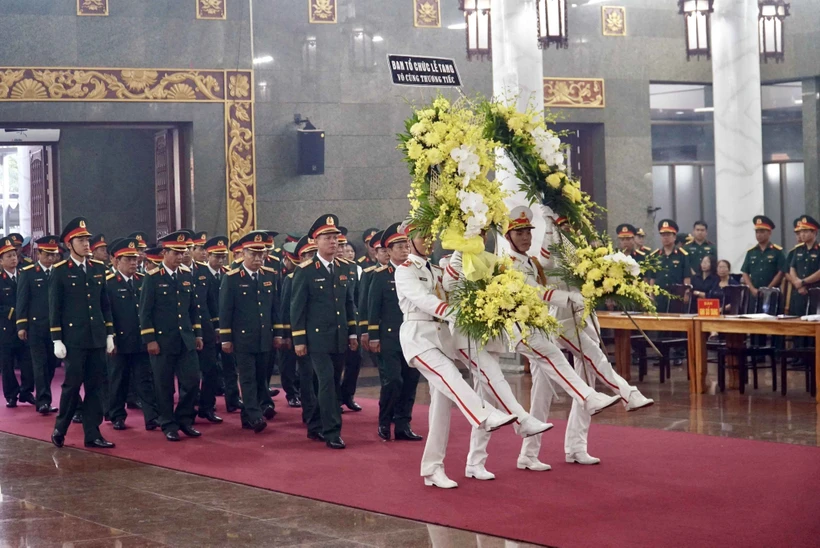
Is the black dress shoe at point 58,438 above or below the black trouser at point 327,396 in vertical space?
below

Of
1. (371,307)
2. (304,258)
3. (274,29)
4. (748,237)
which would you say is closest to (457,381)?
(371,307)

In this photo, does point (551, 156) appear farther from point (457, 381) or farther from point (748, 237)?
→ point (748, 237)

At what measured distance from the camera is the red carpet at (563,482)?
538cm

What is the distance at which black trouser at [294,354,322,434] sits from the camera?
8656 mm

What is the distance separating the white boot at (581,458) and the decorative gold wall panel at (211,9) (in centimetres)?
929

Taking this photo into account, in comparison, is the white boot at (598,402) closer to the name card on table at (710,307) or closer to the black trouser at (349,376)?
the black trouser at (349,376)

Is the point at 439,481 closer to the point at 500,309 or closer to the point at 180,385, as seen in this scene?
the point at 500,309

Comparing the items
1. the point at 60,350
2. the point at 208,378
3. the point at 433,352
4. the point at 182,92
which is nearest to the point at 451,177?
the point at 433,352

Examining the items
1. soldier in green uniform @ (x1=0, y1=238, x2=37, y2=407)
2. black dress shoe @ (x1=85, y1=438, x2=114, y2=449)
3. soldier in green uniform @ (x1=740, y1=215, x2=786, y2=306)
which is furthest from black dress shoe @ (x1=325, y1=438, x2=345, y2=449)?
soldier in green uniform @ (x1=740, y1=215, x2=786, y2=306)

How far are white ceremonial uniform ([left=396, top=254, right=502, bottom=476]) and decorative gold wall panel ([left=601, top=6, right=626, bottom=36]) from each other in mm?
10857

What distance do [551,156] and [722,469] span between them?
2.26 metres

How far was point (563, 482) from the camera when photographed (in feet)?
21.6

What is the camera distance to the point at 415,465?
733cm

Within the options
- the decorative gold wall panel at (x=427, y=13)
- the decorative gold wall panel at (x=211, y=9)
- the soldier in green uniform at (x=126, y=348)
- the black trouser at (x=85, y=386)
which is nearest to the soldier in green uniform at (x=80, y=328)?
the black trouser at (x=85, y=386)
